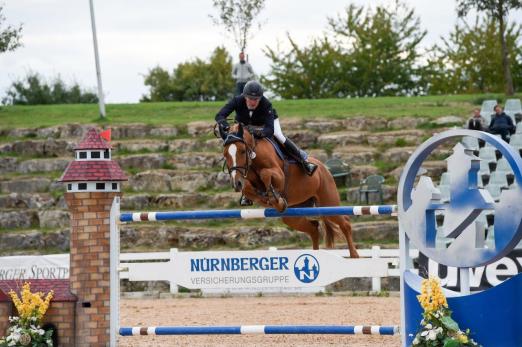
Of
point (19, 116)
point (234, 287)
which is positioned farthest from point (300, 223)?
point (19, 116)

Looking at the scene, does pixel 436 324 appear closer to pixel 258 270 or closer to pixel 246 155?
pixel 258 270

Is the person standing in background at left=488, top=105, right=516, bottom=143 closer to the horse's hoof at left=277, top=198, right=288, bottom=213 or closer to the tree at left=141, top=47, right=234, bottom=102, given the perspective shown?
the horse's hoof at left=277, top=198, right=288, bottom=213

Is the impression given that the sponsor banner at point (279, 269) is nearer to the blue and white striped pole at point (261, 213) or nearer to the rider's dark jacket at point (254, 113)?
the blue and white striped pole at point (261, 213)

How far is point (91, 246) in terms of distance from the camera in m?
9.40

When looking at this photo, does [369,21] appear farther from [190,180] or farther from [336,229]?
[336,229]

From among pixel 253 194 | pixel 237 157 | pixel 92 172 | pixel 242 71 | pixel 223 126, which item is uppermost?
pixel 242 71

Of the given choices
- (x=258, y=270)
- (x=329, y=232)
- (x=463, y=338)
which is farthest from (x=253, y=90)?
(x=463, y=338)

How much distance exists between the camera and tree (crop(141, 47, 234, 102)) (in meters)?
47.2

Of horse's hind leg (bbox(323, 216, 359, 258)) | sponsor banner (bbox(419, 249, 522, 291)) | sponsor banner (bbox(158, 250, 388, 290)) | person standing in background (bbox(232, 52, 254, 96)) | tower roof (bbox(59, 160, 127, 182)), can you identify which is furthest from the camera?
person standing in background (bbox(232, 52, 254, 96))

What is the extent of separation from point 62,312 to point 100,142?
5.35ft

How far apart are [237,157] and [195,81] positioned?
3881 cm

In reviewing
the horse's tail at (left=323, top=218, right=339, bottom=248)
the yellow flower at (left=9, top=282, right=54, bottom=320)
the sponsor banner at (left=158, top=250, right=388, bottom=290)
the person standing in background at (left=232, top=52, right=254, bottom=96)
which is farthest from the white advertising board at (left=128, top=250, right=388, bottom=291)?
the person standing in background at (left=232, top=52, right=254, bottom=96)

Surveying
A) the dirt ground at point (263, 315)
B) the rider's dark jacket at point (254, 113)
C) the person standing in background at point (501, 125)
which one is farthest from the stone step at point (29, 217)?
the rider's dark jacket at point (254, 113)

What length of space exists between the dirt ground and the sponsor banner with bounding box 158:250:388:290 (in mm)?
1134
